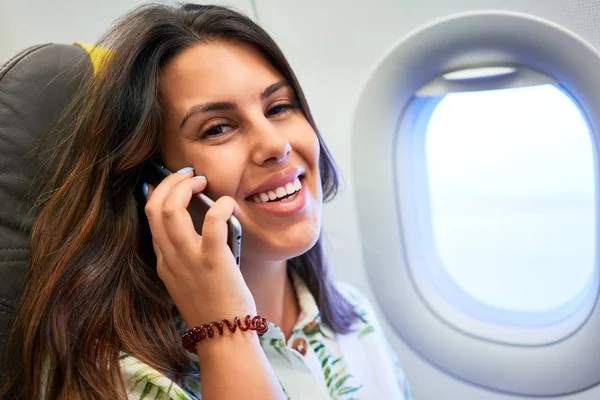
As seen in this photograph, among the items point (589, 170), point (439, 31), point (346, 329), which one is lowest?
point (346, 329)

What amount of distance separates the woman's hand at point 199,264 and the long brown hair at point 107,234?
109 mm

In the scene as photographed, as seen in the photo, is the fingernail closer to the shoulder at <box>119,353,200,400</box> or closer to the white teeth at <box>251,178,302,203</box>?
the white teeth at <box>251,178,302,203</box>

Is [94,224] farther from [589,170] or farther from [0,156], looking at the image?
[589,170]

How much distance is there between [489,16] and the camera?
4.92ft

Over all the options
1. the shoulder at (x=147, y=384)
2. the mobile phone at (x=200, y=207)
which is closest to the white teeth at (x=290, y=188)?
the mobile phone at (x=200, y=207)

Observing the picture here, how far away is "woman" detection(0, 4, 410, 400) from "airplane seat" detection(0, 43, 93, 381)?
37mm

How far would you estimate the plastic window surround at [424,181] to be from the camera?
4.91ft

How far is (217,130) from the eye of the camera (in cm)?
131

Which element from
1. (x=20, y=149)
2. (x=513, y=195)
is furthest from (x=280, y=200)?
(x=513, y=195)

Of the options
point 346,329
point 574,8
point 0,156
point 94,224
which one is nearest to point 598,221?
point 574,8

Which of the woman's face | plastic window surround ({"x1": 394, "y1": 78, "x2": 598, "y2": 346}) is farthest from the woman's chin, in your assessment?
plastic window surround ({"x1": 394, "y1": 78, "x2": 598, "y2": 346})

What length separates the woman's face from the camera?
1280 mm

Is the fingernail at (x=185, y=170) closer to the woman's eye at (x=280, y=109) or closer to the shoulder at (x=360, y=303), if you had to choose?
the woman's eye at (x=280, y=109)

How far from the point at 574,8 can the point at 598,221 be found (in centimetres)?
50
